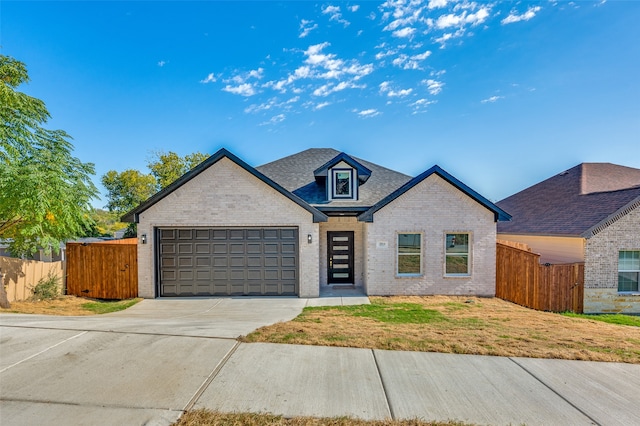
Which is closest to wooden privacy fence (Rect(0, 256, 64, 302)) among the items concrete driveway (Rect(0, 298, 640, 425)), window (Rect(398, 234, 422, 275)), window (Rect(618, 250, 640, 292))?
concrete driveway (Rect(0, 298, 640, 425))

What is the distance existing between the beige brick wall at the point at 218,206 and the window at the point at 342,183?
8.34 ft

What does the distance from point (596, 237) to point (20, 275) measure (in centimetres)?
1960

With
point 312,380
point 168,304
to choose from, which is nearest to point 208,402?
point 312,380

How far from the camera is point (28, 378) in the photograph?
14.2 feet

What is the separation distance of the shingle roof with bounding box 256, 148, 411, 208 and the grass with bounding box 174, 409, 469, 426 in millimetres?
9334

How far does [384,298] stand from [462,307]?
8.14 ft

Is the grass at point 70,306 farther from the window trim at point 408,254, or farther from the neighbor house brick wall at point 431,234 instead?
the window trim at point 408,254

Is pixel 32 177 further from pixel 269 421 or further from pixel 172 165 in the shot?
pixel 172 165

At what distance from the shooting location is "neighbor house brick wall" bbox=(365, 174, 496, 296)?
1140 cm

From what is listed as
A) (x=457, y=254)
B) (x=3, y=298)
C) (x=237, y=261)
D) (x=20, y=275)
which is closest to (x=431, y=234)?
(x=457, y=254)

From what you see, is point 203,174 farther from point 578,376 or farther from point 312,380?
point 578,376

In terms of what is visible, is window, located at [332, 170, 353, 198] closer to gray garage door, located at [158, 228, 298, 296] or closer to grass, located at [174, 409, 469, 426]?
gray garage door, located at [158, 228, 298, 296]

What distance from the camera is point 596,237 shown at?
11430mm

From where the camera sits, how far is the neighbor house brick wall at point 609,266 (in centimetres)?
1105
